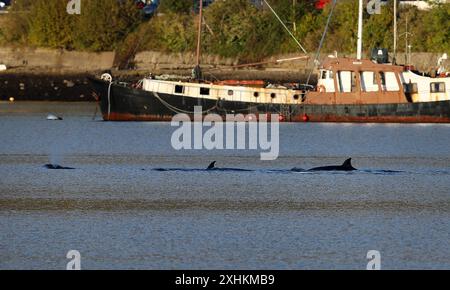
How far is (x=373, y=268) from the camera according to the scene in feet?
97.2

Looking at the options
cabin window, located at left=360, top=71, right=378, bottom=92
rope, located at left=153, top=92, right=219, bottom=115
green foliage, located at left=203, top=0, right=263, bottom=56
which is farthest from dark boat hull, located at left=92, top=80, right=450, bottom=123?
green foliage, located at left=203, top=0, right=263, bottom=56

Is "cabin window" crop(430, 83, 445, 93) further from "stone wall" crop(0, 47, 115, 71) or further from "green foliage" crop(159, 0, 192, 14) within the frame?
"green foliage" crop(159, 0, 192, 14)

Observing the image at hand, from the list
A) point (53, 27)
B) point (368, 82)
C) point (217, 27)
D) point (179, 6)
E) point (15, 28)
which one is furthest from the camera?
point (15, 28)

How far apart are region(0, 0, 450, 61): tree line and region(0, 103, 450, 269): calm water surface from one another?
152 ft

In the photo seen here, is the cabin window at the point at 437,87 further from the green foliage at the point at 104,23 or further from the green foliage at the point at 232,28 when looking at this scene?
the green foliage at the point at 104,23

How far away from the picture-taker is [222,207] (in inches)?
1570

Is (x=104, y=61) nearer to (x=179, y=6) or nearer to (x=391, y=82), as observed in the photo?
(x=179, y=6)

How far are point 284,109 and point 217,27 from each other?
4893cm

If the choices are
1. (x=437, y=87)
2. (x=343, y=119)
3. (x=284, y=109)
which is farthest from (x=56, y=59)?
(x=437, y=87)

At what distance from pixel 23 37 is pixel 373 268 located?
11107 cm

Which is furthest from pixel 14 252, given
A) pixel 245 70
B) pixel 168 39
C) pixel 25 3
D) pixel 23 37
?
pixel 25 3

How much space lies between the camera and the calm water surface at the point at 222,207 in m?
31.1
